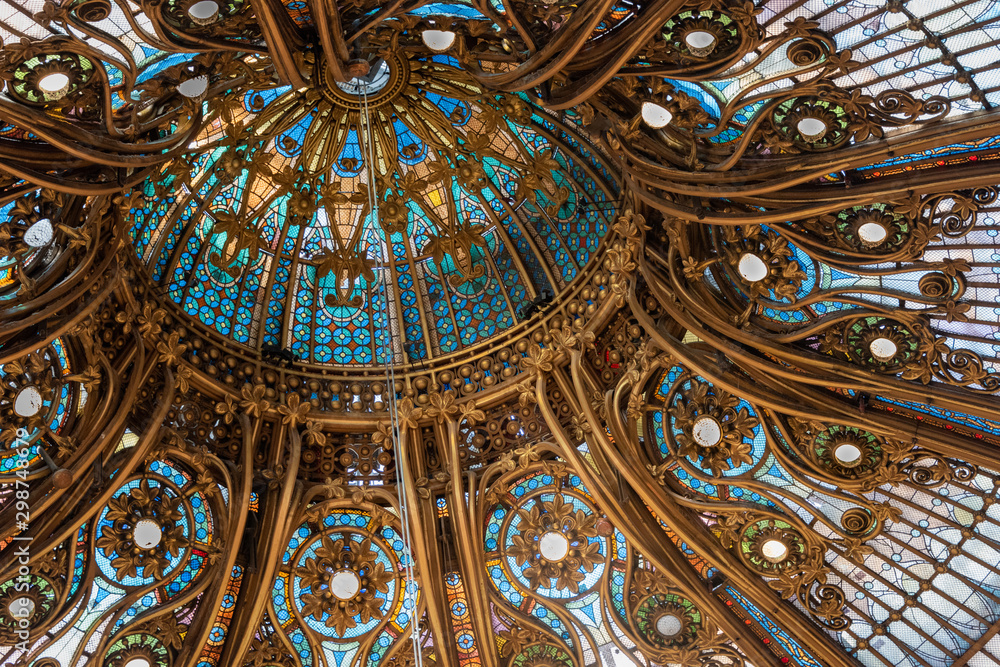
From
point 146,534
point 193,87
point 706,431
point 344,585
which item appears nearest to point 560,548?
point 706,431

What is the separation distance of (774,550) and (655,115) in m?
5.59

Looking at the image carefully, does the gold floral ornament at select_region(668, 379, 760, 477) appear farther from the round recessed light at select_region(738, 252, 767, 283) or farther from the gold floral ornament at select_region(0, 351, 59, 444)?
the gold floral ornament at select_region(0, 351, 59, 444)

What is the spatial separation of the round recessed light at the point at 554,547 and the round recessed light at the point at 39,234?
7.20m

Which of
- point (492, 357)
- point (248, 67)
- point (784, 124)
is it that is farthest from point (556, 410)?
point (248, 67)

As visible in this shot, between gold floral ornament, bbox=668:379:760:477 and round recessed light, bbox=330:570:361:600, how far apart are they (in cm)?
464

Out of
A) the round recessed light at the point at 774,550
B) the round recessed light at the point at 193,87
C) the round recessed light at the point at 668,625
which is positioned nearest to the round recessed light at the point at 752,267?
the round recessed light at the point at 774,550

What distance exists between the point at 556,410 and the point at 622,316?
5.11 feet

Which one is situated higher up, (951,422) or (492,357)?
(492,357)

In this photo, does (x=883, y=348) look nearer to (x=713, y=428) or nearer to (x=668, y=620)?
(x=713, y=428)

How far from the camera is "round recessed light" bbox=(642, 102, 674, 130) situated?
1179 cm

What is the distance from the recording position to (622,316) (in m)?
14.0

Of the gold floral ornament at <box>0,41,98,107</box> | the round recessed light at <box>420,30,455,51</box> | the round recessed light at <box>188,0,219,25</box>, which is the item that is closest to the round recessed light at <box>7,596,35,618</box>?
the gold floral ornament at <box>0,41,98,107</box>

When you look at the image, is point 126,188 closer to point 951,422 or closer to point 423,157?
point 423,157

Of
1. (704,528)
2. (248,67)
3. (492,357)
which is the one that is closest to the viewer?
(248,67)
